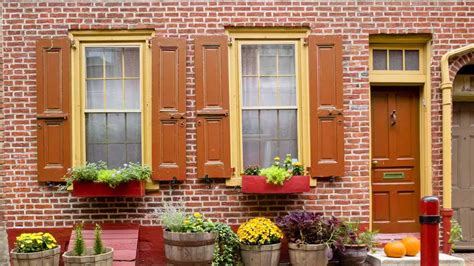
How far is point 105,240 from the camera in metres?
6.75

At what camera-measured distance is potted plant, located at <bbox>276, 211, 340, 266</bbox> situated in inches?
251

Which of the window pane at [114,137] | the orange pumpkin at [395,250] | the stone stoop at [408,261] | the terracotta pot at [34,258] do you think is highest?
the window pane at [114,137]

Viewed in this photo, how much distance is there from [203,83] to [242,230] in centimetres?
208

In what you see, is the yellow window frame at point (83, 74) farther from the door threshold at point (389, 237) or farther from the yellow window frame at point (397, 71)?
the door threshold at point (389, 237)

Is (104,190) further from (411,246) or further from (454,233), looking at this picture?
(454,233)

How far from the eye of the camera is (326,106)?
7055 millimetres

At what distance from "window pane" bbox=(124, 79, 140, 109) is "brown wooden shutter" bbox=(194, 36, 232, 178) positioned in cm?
88

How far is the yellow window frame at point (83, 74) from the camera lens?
702cm

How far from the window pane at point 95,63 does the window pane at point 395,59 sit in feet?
13.8

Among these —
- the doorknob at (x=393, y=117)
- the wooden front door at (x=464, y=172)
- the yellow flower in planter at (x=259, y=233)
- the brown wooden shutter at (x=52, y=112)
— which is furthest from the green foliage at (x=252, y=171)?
the wooden front door at (x=464, y=172)

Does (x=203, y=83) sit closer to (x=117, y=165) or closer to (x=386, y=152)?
(x=117, y=165)

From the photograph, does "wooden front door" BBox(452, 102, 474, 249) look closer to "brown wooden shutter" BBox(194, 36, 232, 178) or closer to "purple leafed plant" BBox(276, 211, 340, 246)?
"purple leafed plant" BBox(276, 211, 340, 246)

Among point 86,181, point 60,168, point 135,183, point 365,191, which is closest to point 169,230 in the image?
point 135,183

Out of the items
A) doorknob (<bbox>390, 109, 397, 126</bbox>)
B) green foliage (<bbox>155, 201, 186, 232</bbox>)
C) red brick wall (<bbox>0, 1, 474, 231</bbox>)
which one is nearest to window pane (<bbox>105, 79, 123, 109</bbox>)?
red brick wall (<bbox>0, 1, 474, 231</bbox>)
